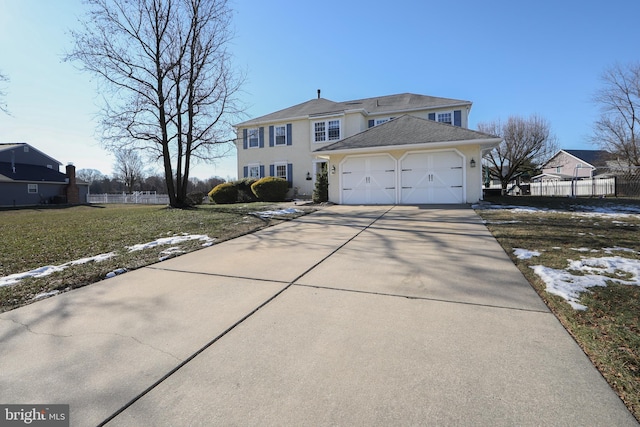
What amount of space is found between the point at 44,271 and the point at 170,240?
2148 millimetres

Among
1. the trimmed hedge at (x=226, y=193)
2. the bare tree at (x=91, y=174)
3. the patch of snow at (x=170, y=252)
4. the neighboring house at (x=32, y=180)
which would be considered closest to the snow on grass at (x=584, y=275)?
the patch of snow at (x=170, y=252)

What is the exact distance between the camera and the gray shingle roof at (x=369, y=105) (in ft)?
64.2

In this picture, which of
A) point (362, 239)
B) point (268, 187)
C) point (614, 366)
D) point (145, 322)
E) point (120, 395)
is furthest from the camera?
point (268, 187)

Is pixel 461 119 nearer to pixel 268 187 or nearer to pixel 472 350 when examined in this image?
pixel 268 187

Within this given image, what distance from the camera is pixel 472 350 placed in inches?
86.0

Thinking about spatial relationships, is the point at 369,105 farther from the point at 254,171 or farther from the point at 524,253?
the point at 524,253

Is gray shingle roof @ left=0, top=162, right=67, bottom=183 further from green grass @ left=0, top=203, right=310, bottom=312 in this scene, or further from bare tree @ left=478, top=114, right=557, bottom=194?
bare tree @ left=478, top=114, right=557, bottom=194

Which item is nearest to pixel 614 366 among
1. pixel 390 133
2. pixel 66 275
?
pixel 66 275

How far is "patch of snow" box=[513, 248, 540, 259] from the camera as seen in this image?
14.6 ft

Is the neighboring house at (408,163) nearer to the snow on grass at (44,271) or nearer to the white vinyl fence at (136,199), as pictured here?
the snow on grass at (44,271)

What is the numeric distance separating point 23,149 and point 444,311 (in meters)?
40.1

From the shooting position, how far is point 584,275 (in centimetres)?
355

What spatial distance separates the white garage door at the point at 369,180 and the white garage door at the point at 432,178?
0.49 meters

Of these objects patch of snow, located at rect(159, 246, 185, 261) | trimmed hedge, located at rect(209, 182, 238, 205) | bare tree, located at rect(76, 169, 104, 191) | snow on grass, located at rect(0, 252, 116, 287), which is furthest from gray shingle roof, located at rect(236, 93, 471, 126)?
bare tree, located at rect(76, 169, 104, 191)
